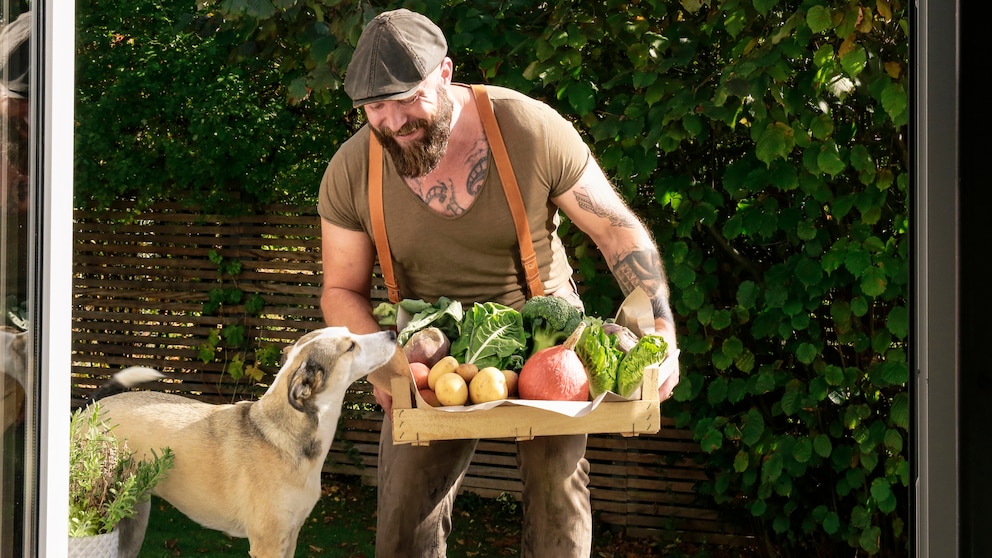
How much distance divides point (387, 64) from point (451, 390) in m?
0.63

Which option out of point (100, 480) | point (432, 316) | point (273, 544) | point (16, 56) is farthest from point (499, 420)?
point (273, 544)

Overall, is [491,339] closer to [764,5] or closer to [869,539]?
[764,5]

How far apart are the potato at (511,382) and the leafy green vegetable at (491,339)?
3 centimetres

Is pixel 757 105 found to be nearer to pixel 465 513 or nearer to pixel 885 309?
pixel 885 309

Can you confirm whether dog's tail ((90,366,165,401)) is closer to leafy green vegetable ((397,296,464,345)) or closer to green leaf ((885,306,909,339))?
leafy green vegetable ((397,296,464,345))

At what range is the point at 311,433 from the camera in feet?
8.07

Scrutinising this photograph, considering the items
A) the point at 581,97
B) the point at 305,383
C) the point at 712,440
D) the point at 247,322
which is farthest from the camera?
the point at 247,322

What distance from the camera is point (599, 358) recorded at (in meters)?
1.69

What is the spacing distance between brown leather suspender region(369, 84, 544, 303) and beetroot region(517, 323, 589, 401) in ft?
1.08

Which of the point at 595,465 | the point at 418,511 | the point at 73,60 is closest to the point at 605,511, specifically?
the point at 595,465

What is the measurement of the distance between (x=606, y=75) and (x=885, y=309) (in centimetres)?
112

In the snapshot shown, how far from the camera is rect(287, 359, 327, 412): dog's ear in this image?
2348mm

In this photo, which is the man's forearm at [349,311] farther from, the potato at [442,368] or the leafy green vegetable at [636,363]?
the leafy green vegetable at [636,363]

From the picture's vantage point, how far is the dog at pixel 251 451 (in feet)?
7.98
